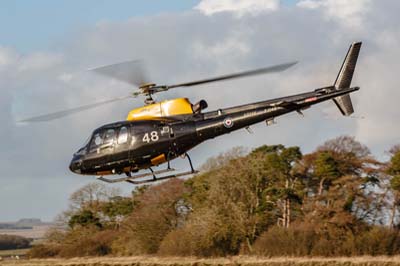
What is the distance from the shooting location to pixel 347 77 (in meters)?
29.0

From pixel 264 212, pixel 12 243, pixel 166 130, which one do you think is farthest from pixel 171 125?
pixel 12 243

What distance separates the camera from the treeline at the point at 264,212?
47.6m

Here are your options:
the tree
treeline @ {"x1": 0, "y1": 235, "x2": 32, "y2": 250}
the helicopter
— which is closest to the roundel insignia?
the helicopter

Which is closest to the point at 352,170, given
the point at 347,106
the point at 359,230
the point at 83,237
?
the point at 359,230

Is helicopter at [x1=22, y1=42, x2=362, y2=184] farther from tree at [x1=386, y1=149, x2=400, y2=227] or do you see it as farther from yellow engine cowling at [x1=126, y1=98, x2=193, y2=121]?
tree at [x1=386, y1=149, x2=400, y2=227]

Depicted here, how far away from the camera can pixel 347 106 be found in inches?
1129

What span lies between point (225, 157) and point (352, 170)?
27.3ft

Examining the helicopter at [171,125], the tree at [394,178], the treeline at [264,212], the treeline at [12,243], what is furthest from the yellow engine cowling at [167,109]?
the treeline at [12,243]

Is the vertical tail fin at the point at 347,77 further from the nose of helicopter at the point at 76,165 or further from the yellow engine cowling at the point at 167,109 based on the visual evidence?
the nose of helicopter at the point at 76,165

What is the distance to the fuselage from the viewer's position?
2798cm

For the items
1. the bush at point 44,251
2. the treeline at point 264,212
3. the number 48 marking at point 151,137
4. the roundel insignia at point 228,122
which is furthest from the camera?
the bush at point 44,251

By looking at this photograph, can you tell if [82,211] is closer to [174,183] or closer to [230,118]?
[174,183]

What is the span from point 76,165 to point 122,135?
2.37m

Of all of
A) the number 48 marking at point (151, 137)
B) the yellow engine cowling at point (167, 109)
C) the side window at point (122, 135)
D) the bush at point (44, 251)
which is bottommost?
the bush at point (44, 251)
